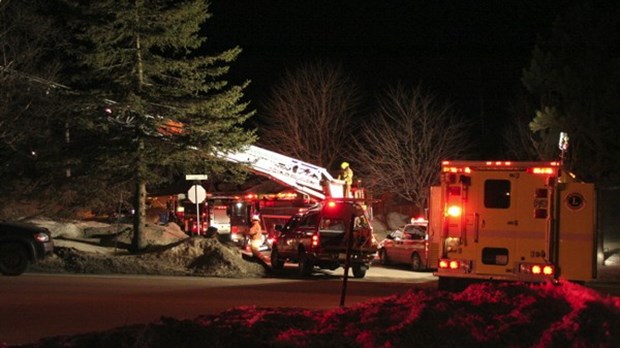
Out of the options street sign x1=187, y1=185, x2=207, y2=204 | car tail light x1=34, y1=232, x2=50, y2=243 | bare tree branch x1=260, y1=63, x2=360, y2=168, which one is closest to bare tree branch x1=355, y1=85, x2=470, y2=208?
bare tree branch x1=260, y1=63, x2=360, y2=168

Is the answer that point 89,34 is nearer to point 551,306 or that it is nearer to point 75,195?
point 75,195

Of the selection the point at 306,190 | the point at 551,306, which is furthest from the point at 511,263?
the point at 306,190

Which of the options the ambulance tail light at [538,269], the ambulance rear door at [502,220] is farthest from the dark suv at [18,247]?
the ambulance tail light at [538,269]

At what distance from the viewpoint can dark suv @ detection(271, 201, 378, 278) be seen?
22.8 m

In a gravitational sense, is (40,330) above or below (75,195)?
below

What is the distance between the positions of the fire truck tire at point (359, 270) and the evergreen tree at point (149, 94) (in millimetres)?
5552

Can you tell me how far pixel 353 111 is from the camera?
4619cm

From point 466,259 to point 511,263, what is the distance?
31.2 inches

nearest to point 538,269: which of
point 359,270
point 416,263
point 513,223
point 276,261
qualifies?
point 513,223

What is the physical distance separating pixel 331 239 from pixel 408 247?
14.5ft

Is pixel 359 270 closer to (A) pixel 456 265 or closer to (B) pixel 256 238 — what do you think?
(B) pixel 256 238

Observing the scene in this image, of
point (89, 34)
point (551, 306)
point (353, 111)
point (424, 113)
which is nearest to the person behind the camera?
point (551, 306)

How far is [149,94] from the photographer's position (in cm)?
2512

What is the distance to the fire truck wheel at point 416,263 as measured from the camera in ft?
84.9
